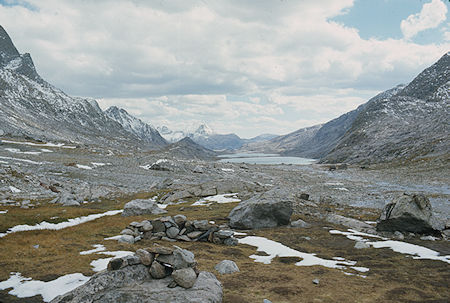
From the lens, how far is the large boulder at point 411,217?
31.8m

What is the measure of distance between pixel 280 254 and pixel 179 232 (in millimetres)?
10086

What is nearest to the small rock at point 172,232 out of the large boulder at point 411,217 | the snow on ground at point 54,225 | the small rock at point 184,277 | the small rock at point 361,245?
the snow on ground at point 54,225

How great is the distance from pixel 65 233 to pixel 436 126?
714 feet

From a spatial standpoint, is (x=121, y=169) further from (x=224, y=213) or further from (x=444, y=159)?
(x=444, y=159)

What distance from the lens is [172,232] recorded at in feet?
97.0

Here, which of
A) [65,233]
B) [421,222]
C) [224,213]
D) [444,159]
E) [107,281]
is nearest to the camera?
[107,281]

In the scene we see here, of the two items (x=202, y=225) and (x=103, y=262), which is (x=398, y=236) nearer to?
(x=202, y=225)

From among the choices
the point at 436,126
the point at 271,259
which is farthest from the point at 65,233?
the point at 436,126

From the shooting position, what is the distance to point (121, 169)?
10575 centimetres

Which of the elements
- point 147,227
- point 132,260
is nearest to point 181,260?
point 132,260

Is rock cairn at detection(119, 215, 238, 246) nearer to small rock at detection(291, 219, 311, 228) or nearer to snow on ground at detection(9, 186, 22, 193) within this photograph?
small rock at detection(291, 219, 311, 228)

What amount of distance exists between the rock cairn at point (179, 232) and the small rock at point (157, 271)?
14198 millimetres

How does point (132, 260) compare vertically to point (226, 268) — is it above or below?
above

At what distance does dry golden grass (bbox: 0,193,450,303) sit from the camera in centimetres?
1623
